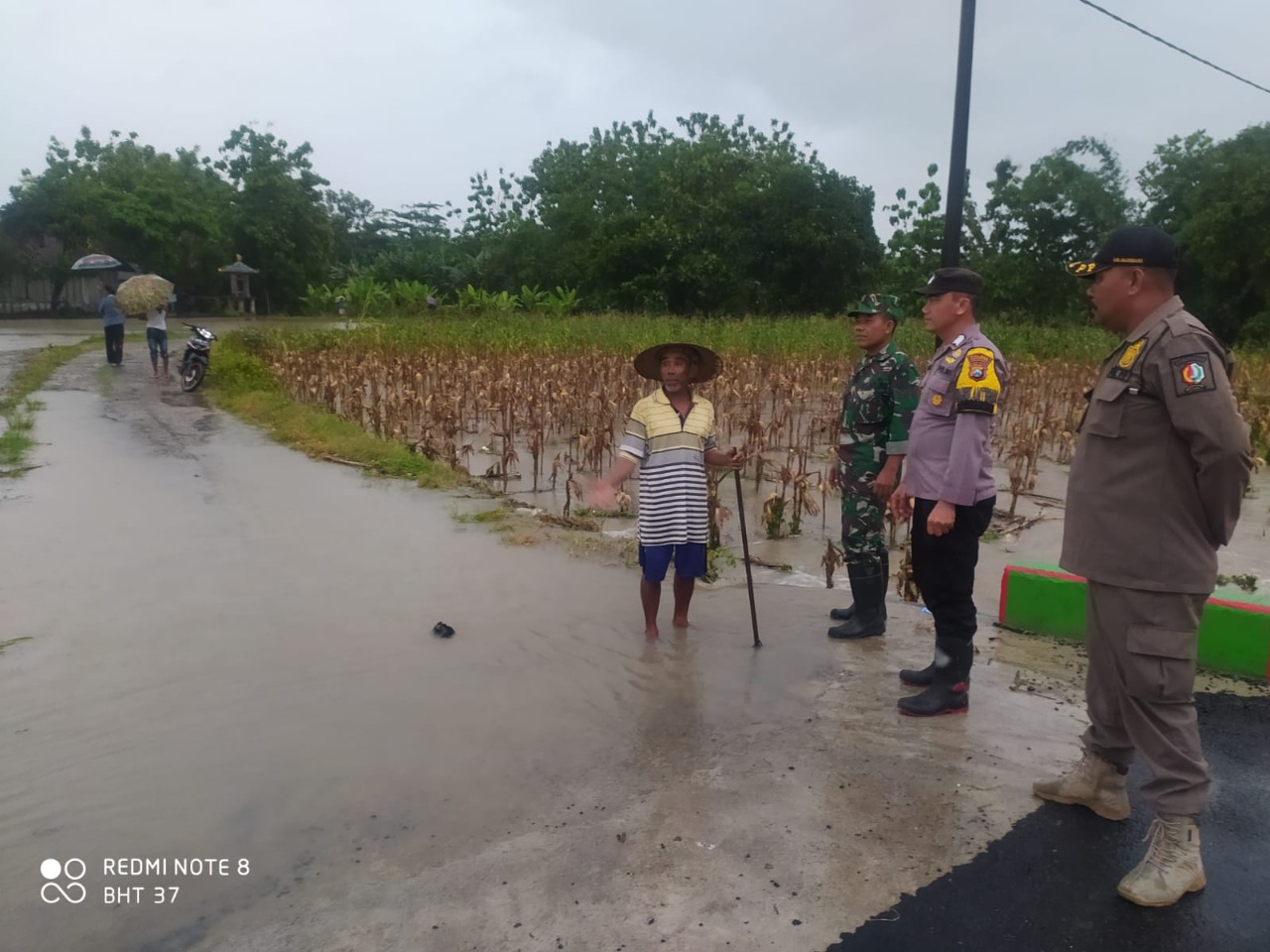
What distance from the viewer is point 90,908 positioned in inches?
112

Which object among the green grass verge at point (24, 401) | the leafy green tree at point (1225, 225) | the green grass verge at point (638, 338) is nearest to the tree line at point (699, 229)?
the leafy green tree at point (1225, 225)

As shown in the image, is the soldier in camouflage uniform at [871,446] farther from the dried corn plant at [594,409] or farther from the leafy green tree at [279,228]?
the leafy green tree at [279,228]

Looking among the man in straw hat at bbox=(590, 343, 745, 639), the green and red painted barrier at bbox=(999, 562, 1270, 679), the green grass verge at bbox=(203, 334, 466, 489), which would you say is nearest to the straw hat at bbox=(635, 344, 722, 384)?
the man in straw hat at bbox=(590, 343, 745, 639)

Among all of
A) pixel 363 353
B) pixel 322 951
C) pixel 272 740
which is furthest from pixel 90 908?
pixel 363 353

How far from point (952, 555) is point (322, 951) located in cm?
268

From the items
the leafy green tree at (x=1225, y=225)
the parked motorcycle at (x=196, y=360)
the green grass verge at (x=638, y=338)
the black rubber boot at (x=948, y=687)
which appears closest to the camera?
the black rubber boot at (x=948, y=687)

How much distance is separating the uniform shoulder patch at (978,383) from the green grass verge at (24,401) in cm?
849

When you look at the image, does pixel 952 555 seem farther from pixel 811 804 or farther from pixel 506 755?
pixel 506 755

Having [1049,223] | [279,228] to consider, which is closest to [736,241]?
[1049,223]

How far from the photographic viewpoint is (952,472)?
3.71 metres

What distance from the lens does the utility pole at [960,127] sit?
23.3 feet

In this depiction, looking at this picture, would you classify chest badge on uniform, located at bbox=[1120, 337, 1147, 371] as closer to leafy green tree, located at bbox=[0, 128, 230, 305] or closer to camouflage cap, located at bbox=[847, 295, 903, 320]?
camouflage cap, located at bbox=[847, 295, 903, 320]

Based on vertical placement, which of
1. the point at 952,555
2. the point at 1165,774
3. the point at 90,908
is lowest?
the point at 90,908

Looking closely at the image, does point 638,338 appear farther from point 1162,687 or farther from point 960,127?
point 1162,687
